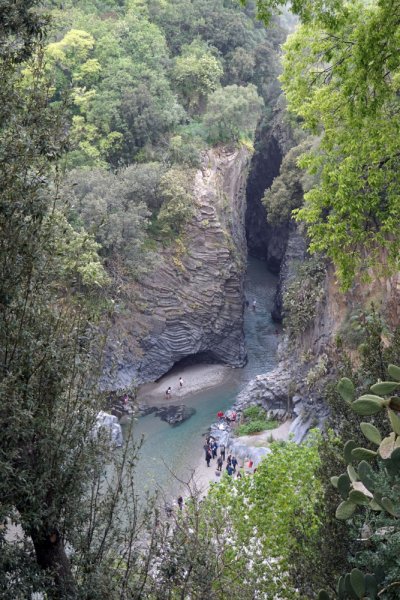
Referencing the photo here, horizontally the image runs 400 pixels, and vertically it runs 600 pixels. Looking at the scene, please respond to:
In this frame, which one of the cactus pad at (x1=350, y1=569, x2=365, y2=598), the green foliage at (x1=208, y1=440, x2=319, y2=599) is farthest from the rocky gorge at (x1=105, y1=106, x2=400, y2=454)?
the cactus pad at (x1=350, y1=569, x2=365, y2=598)

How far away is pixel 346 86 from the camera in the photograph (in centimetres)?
687

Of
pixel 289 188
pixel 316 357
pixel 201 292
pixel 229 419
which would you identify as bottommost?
pixel 229 419

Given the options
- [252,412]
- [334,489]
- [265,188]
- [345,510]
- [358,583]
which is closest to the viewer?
[358,583]

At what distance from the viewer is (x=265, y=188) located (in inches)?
1718

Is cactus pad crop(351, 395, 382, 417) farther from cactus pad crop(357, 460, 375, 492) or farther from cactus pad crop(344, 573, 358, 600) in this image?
cactus pad crop(344, 573, 358, 600)

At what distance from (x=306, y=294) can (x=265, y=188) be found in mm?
24697

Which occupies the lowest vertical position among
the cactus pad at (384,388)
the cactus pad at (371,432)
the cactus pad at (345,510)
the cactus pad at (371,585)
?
the cactus pad at (371,585)

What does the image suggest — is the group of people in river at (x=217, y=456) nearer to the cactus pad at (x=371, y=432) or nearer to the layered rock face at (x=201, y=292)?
the layered rock face at (x=201, y=292)

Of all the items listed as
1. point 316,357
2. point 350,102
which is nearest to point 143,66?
point 316,357

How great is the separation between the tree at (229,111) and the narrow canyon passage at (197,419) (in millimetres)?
14132

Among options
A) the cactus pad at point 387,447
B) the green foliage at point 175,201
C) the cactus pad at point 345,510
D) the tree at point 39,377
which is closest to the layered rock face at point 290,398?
the green foliage at point 175,201

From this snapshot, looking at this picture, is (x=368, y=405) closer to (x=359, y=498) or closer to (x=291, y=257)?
(x=359, y=498)

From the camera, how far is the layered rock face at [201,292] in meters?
26.6

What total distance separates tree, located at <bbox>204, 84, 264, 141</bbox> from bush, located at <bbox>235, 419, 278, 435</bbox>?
19.8 meters
